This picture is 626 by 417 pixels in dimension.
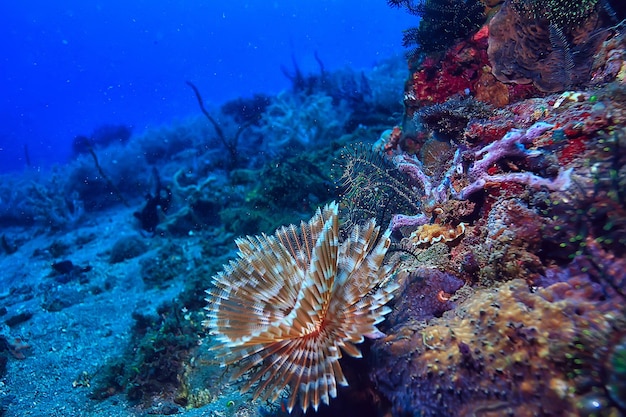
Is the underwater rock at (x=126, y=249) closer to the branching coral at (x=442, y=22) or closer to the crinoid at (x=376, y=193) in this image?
the crinoid at (x=376, y=193)

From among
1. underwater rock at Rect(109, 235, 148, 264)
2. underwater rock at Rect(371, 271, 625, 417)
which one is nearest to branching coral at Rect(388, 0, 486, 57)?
underwater rock at Rect(371, 271, 625, 417)

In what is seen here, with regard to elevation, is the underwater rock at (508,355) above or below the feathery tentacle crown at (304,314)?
below

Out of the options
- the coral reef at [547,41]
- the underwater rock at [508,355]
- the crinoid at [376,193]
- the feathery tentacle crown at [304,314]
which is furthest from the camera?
the crinoid at [376,193]

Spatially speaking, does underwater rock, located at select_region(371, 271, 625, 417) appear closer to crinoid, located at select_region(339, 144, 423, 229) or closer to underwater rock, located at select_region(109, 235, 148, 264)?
crinoid, located at select_region(339, 144, 423, 229)

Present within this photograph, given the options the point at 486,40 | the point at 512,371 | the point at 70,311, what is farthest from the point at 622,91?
the point at 70,311

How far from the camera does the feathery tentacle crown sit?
78.7 inches

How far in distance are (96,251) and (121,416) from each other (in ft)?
25.8

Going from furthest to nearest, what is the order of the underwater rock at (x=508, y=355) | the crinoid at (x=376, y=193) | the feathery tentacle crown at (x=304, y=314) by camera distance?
1. the crinoid at (x=376, y=193)
2. the feathery tentacle crown at (x=304, y=314)
3. the underwater rock at (x=508, y=355)

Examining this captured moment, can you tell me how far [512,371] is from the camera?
1.66 metres

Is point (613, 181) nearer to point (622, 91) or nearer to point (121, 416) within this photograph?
point (622, 91)

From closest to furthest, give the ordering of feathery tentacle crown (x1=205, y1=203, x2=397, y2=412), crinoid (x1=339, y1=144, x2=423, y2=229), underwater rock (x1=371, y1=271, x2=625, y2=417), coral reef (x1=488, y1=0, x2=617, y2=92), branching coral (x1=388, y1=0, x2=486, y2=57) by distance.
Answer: underwater rock (x1=371, y1=271, x2=625, y2=417) < feathery tentacle crown (x1=205, y1=203, x2=397, y2=412) < coral reef (x1=488, y1=0, x2=617, y2=92) < crinoid (x1=339, y1=144, x2=423, y2=229) < branching coral (x1=388, y1=0, x2=486, y2=57)

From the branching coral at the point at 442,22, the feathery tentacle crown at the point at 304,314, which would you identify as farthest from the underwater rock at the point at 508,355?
the branching coral at the point at 442,22

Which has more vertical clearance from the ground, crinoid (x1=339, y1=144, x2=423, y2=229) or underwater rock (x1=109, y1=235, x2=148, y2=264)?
underwater rock (x1=109, y1=235, x2=148, y2=264)

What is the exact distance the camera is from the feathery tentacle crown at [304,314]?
200 centimetres
